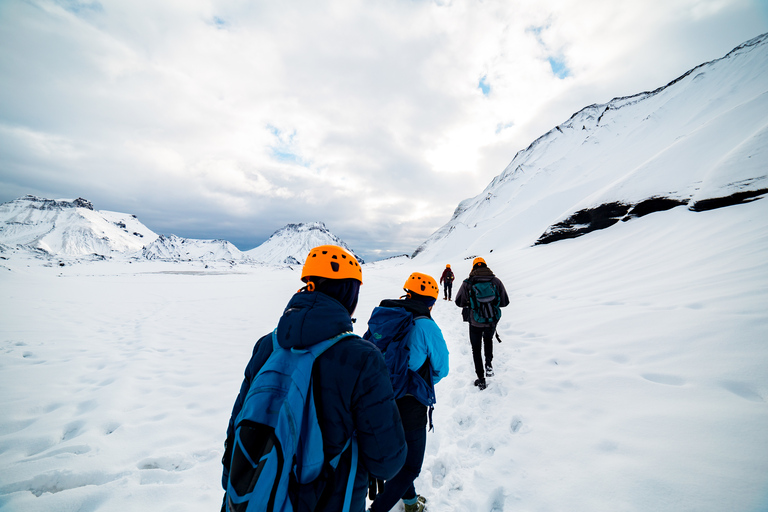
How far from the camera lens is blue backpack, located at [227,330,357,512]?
53.9 inches

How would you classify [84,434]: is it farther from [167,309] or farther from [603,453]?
[167,309]

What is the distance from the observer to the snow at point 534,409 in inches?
113

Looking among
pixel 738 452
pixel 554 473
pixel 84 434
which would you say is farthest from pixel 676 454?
pixel 84 434

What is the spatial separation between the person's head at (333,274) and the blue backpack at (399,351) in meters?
0.72

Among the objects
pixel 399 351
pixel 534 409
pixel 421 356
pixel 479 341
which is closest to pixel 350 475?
pixel 399 351

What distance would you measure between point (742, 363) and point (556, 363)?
244 cm

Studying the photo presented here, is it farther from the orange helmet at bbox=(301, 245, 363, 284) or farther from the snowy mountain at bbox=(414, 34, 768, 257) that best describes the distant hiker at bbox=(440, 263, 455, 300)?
the orange helmet at bbox=(301, 245, 363, 284)

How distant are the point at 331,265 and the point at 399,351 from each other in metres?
1.30

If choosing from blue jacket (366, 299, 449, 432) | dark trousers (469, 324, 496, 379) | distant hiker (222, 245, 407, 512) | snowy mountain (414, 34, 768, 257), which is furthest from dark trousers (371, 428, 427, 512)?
snowy mountain (414, 34, 768, 257)

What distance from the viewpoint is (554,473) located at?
10.3ft

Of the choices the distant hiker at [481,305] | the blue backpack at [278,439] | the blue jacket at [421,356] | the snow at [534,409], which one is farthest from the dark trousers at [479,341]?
the blue backpack at [278,439]

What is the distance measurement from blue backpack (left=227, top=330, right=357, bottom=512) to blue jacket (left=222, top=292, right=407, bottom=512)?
0.08 m

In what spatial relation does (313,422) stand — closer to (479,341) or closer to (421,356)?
(421,356)

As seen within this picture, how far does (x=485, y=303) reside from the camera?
5.08m
